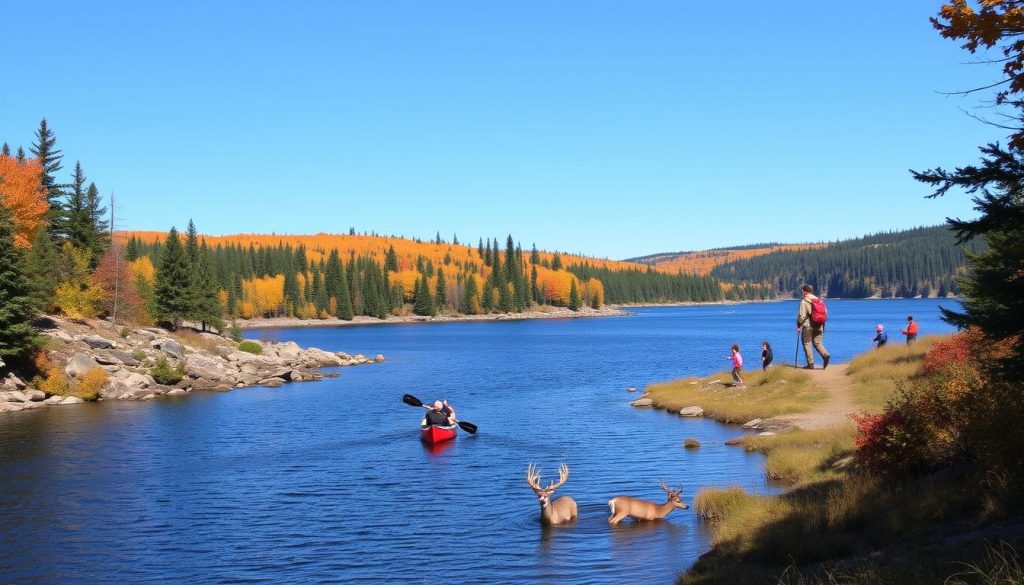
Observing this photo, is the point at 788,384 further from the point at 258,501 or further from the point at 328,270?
the point at 328,270

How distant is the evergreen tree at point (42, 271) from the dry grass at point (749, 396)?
3593 centimetres

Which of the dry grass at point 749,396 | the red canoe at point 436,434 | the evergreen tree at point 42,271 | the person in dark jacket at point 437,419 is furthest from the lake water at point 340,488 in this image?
the evergreen tree at point 42,271

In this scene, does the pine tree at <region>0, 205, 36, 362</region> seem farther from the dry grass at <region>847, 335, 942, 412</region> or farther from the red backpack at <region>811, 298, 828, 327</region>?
the dry grass at <region>847, 335, 942, 412</region>

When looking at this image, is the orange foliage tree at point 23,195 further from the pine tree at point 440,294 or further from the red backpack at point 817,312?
the pine tree at point 440,294

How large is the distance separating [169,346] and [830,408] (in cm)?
4684

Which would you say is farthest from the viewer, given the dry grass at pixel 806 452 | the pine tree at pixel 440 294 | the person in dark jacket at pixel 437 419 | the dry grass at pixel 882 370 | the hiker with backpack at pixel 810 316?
the pine tree at pixel 440 294

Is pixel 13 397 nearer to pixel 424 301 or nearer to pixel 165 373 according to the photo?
pixel 165 373

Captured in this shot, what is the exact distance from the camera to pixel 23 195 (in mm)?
59344

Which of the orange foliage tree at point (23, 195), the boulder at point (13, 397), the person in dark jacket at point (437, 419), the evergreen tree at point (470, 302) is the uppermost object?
the orange foliage tree at point (23, 195)

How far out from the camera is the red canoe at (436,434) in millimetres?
32062

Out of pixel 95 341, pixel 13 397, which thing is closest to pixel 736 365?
pixel 13 397

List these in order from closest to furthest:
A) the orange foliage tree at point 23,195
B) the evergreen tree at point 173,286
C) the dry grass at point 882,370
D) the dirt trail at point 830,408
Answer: the dirt trail at point 830,408 → the dry grass at point 882,370 → the orange foliage tree at point 23,195 → the evergreen tree at point 173,286

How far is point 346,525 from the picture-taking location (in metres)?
20.3

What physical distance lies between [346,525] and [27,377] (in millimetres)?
35499
